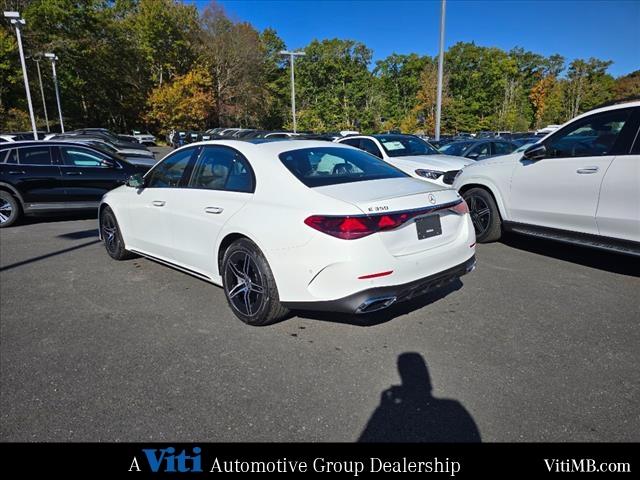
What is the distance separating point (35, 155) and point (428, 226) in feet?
28.1

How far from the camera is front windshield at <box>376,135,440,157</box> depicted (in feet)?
29.3

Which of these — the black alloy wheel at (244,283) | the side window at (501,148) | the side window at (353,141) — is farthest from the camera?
the side window at (501,148)

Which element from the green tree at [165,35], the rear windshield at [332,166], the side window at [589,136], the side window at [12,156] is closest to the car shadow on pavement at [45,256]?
the side window at [12,156]

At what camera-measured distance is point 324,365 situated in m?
3.02

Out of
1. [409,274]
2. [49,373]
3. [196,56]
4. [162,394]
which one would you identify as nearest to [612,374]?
[409,274]

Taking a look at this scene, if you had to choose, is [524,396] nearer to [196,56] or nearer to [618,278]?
[618,278]

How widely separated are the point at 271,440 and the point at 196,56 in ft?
166

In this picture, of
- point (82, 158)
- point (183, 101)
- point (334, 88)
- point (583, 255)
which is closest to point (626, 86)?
point (334, 88)

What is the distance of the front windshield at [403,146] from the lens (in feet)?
29.3

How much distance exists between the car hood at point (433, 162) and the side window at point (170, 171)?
4.64 metres

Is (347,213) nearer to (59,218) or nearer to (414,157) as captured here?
(414,157)

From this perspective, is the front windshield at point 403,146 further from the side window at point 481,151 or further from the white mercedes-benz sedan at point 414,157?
the side window at point 481,151

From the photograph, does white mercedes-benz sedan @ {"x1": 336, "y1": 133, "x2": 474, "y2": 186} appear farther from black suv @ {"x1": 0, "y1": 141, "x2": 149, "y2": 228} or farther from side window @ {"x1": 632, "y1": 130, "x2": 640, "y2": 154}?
black suv @ {"x1": 0, "y1": 141, "x2": 149, "y2": 228}

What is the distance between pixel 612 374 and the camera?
2811 mm
